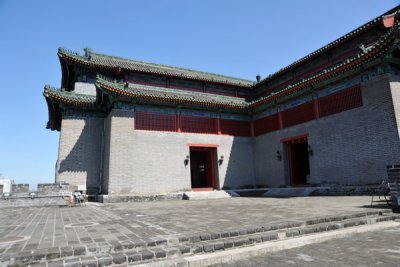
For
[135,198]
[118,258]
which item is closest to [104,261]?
[118,258]

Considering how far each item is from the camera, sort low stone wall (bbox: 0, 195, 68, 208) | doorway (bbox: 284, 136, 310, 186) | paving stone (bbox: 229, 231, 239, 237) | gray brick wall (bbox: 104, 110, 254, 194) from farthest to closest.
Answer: doorway (bbox: 284, 136, 310, 186) < gray brick wall (bbox: 104, 110, 254, 194) < low stone wall (bbox: 0, 195, 68, 208) < paving stone (bbox: 229, 231, 239, 237)

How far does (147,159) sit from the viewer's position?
17.1m

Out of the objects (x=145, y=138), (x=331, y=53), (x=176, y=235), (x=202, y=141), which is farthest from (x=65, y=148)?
(x=331, y=53)

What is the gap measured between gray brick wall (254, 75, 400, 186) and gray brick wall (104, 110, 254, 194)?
6.22 meters

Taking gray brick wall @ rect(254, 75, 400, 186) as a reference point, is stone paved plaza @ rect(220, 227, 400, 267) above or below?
below

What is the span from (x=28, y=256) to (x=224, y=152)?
54.6 ft

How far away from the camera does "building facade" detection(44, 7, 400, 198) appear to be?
45.1ft

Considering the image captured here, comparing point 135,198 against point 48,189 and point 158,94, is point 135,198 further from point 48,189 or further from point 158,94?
point 158,94

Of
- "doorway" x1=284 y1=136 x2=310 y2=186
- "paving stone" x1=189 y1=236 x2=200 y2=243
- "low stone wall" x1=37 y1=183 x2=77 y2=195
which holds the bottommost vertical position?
"paving stone" x1=189 y1=236 x2=200 y2=243

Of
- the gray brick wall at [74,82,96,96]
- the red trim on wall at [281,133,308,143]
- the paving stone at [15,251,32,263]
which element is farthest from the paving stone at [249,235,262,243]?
the gray brick wall at [74,82,96,96]

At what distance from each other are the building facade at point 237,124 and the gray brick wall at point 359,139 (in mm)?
50

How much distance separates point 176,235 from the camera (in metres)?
4.93

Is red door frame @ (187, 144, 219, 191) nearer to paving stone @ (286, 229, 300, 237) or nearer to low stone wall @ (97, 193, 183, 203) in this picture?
low stone wall @ (97, 193, 183, 203)

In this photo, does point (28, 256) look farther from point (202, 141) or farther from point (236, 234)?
point (202, 141)
